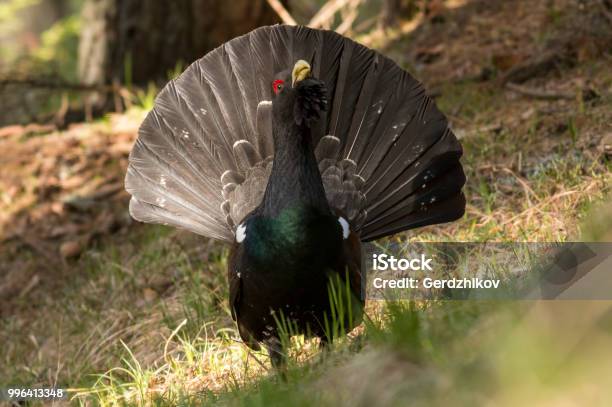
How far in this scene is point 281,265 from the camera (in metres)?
4.30

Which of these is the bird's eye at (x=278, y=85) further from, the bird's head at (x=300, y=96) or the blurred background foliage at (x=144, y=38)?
the blurred background foliage at (x=144, y=38)

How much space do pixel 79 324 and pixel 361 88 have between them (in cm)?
276

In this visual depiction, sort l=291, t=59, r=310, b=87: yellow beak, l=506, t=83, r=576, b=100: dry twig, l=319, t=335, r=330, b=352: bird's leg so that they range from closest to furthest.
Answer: l=319, t=335, r=330, b=352: bird's leg < l=291, t=59, r=310, b=87: yellow beak < l=506, t=83, r=576, b=100: dry twig

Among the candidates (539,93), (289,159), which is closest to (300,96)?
(289,159)

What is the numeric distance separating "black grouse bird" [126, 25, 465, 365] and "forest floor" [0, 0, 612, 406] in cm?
39

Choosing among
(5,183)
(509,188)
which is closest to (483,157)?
(509,188)

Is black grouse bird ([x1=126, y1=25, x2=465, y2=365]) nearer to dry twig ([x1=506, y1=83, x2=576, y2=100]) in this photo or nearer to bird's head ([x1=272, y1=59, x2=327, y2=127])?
bird's head ([x1=272, y1=59, x2=327, y2=127])

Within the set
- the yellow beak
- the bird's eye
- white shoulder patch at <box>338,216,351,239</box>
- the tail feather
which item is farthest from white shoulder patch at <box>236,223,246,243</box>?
the yellow beak

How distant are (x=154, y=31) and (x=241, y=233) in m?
4.86

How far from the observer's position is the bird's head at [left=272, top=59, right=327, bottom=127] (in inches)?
173

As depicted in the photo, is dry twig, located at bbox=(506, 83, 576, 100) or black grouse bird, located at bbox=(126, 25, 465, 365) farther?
dry twig, located at bbox=(506, 83, 576, 100)

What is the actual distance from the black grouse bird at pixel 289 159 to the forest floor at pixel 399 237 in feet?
1.27

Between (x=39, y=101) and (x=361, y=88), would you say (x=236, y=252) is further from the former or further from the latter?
(x=39, y=101)

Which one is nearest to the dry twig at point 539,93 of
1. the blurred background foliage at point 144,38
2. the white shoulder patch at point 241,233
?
the blurred background foliage at point 144,38
